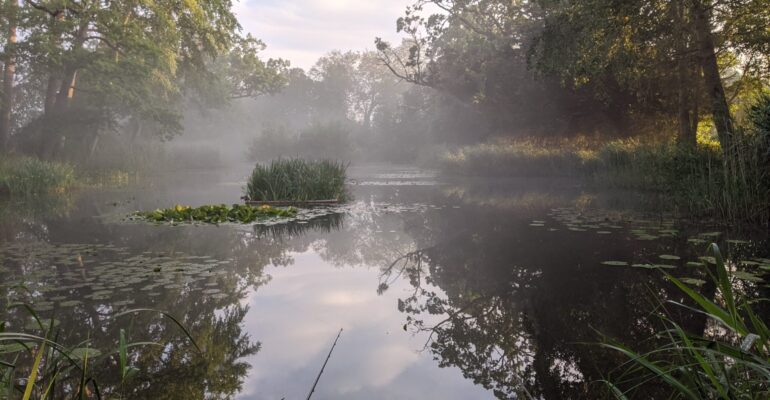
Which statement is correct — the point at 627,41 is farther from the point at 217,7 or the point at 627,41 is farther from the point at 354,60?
the point at 354,60

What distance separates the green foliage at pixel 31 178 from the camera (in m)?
17.0

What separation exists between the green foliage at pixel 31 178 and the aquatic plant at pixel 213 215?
28.4 feet

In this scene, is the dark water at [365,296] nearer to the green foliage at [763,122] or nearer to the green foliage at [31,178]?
the green foliage at [763,122]

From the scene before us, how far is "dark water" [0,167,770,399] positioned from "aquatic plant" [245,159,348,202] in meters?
3.95

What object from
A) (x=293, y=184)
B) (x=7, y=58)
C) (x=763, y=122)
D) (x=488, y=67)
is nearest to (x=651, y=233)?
(x=763, y=122)

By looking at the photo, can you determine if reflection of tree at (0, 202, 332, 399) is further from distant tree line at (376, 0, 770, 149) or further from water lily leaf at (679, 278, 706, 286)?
distant tree line at (376, 0, 770, 149)

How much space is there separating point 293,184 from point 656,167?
394 inches

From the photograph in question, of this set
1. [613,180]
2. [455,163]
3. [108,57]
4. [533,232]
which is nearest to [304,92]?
[455,163]

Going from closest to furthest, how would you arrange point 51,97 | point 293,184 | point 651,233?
1. point 651,233
2. point 293,184
3. point 51,97

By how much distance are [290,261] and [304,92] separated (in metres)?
73.7

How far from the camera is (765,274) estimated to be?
A: 5.58 metres

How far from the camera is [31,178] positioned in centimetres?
1734

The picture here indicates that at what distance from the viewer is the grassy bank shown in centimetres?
877

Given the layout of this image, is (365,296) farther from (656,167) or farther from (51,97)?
(51,97)
